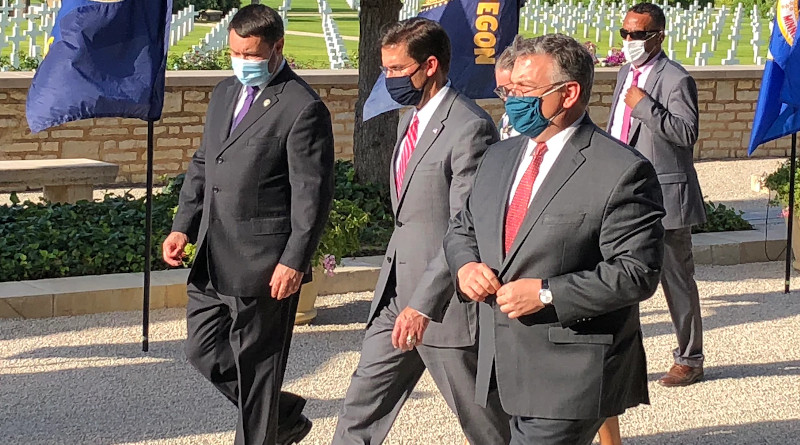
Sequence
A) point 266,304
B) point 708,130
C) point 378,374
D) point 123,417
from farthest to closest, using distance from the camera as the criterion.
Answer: point 708,130 → point 123,417 → point 266,304 → point 378,374

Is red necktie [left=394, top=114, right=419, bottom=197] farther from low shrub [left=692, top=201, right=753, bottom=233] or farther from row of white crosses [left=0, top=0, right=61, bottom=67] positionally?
row of white crosses [left=0, top=0, right=61, bottom=67]

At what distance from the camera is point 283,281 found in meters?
5.03

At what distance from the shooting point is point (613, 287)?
3.65 metres

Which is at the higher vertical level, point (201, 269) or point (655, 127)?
point (655, 127)

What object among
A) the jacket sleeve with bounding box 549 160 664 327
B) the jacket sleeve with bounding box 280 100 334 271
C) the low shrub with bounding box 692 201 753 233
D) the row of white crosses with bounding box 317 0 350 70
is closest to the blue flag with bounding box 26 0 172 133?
the jacket sleeve with bounding box 280 100 334 271

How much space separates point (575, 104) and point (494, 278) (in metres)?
0.55

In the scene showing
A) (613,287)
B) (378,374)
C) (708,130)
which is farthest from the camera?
(708,130)

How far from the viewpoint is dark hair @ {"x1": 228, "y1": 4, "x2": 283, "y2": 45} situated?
200 inches

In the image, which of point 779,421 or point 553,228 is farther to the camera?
point 779,421

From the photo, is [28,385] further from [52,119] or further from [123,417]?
[52,119]

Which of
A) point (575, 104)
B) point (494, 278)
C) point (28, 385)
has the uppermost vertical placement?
point (575, 104)

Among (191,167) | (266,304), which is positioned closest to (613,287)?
(266,304)

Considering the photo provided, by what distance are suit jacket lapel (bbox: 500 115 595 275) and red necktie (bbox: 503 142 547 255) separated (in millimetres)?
41

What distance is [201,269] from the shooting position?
5277mm
